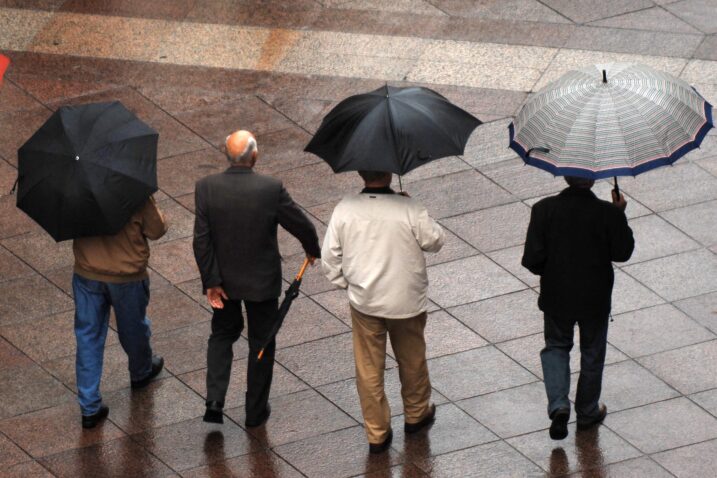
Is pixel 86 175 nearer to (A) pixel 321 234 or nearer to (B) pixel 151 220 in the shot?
(B) pixel 151 220

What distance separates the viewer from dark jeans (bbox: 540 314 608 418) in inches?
329

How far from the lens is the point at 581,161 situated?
774cm

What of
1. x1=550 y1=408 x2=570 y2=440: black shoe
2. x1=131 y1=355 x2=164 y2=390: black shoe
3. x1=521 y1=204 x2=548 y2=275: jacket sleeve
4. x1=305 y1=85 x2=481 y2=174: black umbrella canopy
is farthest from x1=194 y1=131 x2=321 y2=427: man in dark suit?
x1=550 y1=408 x2=570 y2=440: black shoe

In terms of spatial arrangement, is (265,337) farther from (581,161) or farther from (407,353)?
(581,161)

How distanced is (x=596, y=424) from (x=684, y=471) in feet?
2.12

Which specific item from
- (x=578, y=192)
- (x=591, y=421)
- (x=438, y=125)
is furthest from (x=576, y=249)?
(x=591, y=421)

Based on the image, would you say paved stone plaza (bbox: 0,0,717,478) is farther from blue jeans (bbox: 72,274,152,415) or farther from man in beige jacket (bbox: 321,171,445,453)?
man in beige jacket (bbox: 321,171,445,453)

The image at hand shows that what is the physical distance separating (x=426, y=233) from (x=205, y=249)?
4.24ft

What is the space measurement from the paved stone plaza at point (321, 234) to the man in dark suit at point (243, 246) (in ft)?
1.60

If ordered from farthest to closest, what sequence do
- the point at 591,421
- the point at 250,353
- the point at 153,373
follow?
the point at 153,373
the point at 250,353
the point at 591,421

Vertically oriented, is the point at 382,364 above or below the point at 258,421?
above

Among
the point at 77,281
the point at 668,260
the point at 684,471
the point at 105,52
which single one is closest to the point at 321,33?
the point at 105,52

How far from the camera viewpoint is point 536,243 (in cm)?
816

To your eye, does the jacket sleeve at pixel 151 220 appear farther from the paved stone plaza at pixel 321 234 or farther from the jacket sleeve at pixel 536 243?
the jacket sleeve at pixel 536 243
